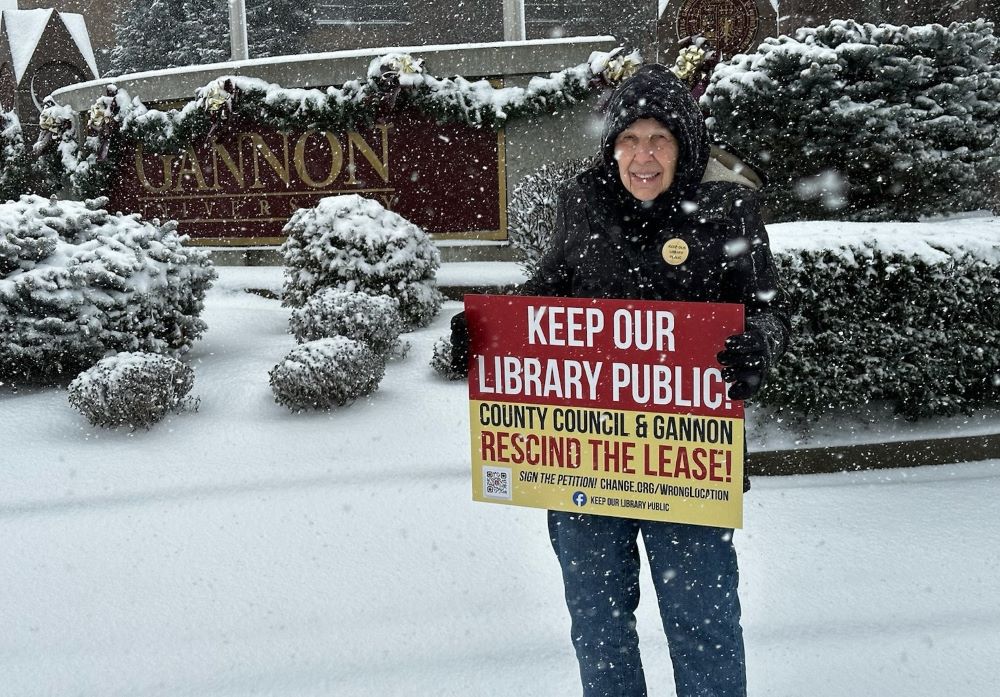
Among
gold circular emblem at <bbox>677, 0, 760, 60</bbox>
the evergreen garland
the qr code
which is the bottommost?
the qr code

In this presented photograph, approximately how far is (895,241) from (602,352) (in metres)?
2.87

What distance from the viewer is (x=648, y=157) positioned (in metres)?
2.06

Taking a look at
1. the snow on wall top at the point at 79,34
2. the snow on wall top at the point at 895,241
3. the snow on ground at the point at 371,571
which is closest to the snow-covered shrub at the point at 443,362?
the snow on ground at the point at 371,571

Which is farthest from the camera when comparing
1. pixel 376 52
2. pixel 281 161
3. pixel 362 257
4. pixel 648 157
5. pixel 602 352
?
pixel 281 161

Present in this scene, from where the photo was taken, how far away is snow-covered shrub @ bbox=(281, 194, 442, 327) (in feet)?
23.3

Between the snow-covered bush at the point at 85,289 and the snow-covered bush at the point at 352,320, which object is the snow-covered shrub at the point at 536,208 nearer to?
the snow-covered bush at the point at 352,320

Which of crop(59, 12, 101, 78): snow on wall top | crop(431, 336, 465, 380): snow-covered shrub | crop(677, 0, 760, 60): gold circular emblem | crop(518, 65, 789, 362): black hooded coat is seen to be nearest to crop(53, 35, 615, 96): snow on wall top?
crop(677, 0, 760, 60): gold circular emblem

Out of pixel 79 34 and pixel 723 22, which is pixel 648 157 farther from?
pixel 79 34

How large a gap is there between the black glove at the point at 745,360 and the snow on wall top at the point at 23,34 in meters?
A: 16.9

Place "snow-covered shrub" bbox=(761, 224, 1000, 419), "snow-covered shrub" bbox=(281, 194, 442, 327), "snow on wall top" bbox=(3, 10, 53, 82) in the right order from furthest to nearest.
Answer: "snow on wall top" bbox=(3, 10, 53, 82)
"snow-covered shrub" bbox=(281, 194, 442, 327)
"snow-covered shrub" bbox=(761, 224, 1000, 419)

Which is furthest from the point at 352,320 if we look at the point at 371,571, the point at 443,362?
the point at 371,571

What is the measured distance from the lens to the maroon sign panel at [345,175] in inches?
397

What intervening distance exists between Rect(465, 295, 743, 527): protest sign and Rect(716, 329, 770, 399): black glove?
0.21 feet

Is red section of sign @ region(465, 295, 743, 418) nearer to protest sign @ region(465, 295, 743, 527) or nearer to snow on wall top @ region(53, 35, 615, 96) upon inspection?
protest sign @ region(465, 295, 743, 527)
